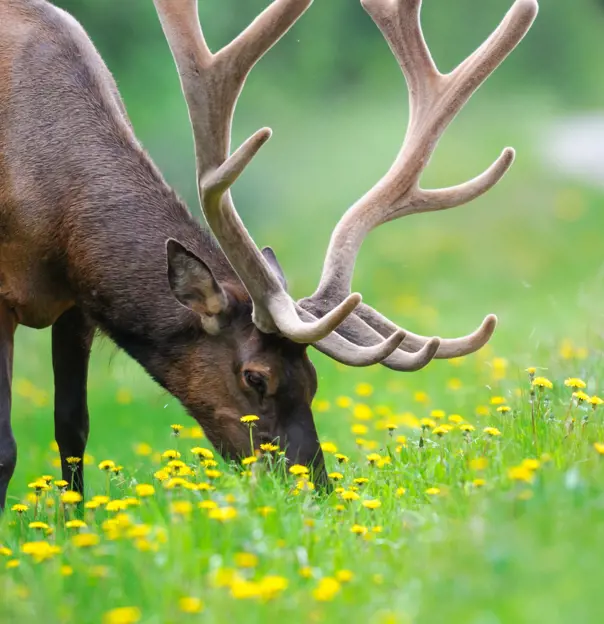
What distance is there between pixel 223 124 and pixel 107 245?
0.83 metres

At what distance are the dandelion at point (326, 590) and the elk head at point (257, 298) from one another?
1.51m

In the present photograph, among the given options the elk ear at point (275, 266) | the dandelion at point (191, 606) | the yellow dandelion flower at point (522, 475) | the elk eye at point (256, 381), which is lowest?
the elk eye at point (256, 381)

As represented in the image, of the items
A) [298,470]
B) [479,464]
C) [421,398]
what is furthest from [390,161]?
[479,464]

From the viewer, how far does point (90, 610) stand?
3.37 metres

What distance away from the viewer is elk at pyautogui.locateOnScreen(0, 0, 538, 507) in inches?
196

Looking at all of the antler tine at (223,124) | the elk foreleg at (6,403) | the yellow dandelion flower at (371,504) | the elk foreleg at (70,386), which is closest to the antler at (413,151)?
the antler tine at (223,124)

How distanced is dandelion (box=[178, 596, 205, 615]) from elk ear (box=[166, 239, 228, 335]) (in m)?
2.16

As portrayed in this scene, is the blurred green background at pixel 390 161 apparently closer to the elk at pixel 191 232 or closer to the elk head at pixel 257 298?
the elk at pixel 191 232

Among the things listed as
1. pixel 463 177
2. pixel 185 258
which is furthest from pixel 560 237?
pixel 185 258

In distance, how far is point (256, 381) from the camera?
5.12 meters

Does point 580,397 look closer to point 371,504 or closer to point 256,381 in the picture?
point 371,504

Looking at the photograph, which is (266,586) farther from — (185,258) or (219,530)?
(185,258)

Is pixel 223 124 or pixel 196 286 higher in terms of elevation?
pixel 223 124

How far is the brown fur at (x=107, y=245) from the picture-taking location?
17.0 ft
